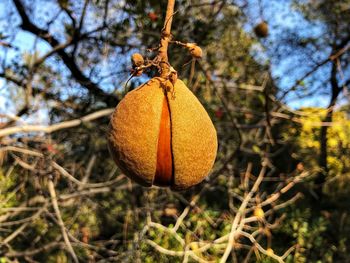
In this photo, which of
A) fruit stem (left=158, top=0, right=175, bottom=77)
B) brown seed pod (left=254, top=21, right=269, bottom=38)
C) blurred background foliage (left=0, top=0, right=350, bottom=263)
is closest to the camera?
fruit stem (left=158, top=0, right=175, bottom=77)

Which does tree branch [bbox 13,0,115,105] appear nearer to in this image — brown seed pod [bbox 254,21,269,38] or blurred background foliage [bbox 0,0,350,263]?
blurred background foliage [bbox 0,0,350,263]

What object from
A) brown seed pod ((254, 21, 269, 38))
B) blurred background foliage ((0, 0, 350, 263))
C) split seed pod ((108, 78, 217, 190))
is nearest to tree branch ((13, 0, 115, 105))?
blurred background foliage ((0, 0, 350, 263))

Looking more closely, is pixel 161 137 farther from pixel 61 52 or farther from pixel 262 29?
pixel 262 29

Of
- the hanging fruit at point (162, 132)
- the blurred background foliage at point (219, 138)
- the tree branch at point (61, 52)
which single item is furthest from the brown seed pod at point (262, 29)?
the hanging fruit at point (162, 132)

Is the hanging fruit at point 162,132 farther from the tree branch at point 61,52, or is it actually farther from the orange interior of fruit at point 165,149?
the tree branch at point 61,52

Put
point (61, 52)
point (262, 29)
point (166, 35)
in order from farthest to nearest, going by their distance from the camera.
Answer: point (262, 29), point (61, 52), point (166, 35)

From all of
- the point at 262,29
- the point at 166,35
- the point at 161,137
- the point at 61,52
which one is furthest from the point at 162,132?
the point at 262,29

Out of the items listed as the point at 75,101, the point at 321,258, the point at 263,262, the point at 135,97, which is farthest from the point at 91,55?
the point at 135,97

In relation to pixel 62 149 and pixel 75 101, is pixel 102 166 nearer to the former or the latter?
pixel 62 149
